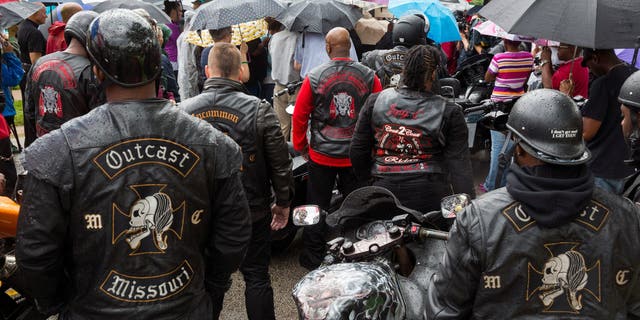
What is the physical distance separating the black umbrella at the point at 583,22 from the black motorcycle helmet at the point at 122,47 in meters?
2.31

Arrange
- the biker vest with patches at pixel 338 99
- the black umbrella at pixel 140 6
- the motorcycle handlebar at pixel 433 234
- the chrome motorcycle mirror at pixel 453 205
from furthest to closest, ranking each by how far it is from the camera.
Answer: the black umbrella at pixel 140 6 → the biker vest with patches at pixel 338 99 → the chrome motorcycle mirror at pixel 453 205 → the motorcycle handlebar at pixel 433 234

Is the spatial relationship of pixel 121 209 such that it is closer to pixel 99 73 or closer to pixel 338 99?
pixel 99 73

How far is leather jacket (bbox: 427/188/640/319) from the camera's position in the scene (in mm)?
2121

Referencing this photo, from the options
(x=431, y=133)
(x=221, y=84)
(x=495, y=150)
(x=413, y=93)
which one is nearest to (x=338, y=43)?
(x=413, y=93)

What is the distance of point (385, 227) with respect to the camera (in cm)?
312

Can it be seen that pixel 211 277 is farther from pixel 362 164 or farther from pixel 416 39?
pixel 416 39

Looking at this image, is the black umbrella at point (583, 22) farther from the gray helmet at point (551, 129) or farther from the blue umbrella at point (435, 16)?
the blue umbrella at point (435, 16)

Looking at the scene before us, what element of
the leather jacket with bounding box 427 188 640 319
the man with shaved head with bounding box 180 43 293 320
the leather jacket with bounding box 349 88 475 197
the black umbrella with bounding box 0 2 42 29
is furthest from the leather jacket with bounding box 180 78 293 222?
the black umbrella with bounding box 0 2 42 29

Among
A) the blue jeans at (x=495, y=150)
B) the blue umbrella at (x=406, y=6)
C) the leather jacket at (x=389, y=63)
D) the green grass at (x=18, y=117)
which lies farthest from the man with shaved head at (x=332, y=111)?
the green grass at (x=18, y=117)

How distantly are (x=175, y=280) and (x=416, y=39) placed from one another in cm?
426

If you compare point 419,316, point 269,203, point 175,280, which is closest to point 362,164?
point 269,203

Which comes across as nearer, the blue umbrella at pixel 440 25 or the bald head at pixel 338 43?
the bald head at pixel 338 43

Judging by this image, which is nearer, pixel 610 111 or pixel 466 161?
pixel 466 161

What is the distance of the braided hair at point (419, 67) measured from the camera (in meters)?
3.86
